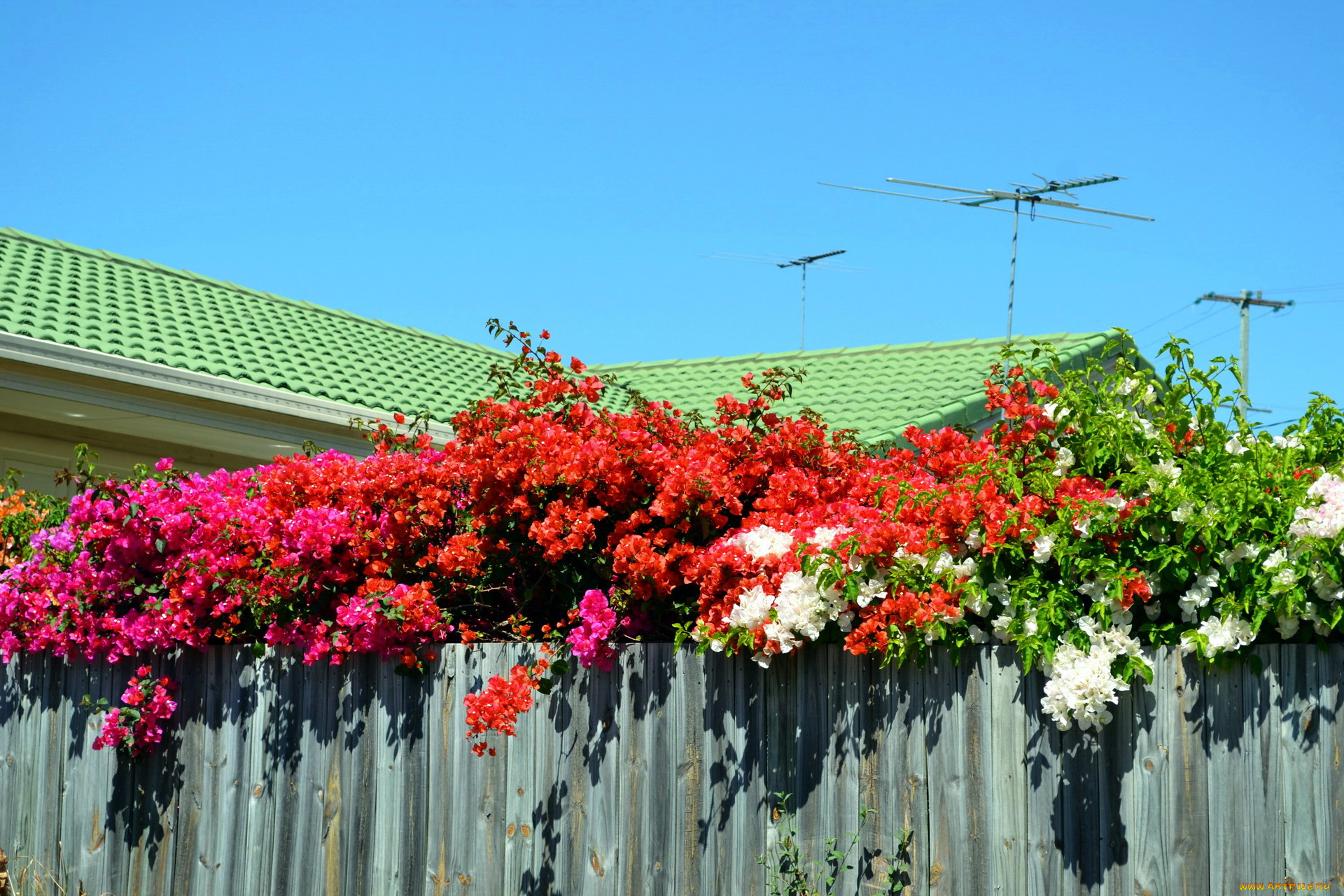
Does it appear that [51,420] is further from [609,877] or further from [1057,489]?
[1057,489]

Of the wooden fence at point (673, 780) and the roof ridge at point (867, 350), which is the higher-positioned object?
the roof ridge at point (867, 350)

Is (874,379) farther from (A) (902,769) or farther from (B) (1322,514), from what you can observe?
(B) (1322,514)

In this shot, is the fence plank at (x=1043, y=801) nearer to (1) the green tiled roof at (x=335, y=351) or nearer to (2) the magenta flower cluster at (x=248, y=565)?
(2) the magenta flower cluster at (x=248, y=565)

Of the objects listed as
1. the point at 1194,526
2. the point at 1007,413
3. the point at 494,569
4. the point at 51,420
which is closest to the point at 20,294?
the point at 51,420

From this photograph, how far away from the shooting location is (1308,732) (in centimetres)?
375

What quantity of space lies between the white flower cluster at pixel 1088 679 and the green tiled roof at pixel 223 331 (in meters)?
8.60

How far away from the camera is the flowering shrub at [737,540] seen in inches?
155

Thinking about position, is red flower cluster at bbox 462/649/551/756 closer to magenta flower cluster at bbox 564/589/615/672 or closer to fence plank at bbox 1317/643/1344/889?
magenta flower cluster at bbox 564/589/615/672

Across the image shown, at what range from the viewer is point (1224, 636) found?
148 inches

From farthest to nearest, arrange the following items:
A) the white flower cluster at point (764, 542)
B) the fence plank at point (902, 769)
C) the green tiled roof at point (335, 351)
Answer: the green tiled roof at point (335, 351)
the white flower cluster at point (764, 542)
the fence plank at point (902, 769)

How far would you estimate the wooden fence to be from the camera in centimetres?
384

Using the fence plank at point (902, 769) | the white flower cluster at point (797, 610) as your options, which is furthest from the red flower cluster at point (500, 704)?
the fence plank at point (902, 769)

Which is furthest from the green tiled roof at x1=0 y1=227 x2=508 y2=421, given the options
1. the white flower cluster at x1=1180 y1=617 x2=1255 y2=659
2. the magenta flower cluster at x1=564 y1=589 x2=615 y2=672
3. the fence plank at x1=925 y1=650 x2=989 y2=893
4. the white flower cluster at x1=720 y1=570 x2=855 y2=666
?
the white flower cluster at x1=1180 y1=617 x2=1255 y2=659

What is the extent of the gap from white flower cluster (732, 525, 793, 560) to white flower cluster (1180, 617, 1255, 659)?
1450 mm
